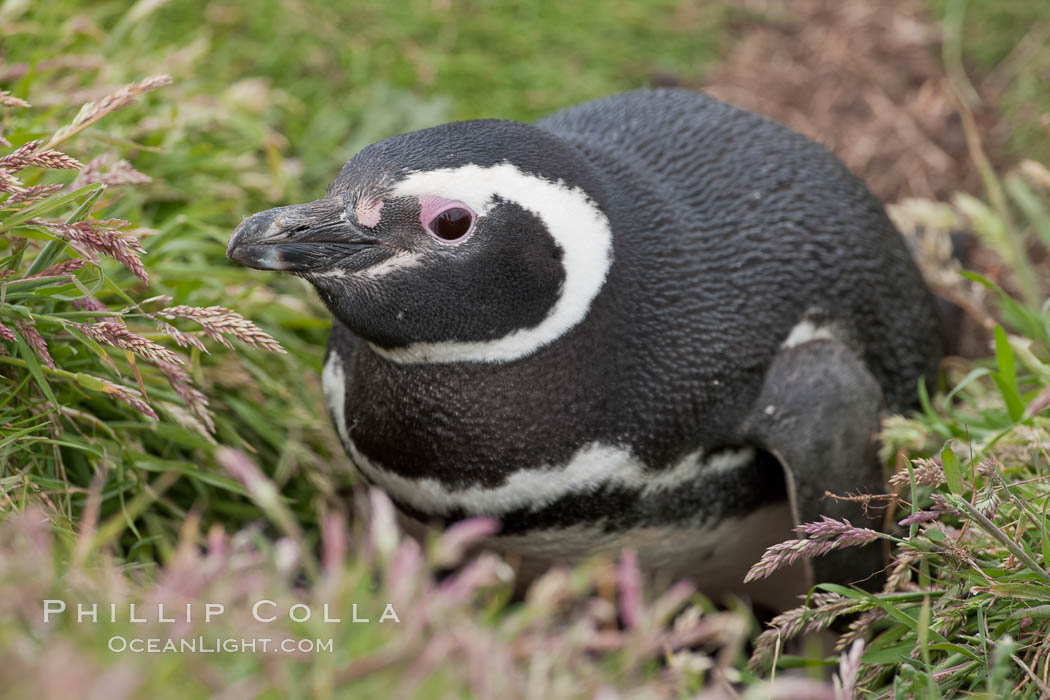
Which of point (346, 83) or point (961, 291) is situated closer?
point (961, 291)

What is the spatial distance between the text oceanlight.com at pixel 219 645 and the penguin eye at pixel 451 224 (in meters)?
0.92

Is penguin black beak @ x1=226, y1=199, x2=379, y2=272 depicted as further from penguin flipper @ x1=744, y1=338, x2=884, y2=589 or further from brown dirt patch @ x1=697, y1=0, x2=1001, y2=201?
brown dirt patch @ x1=697, y1=0, x2=1001, y2=201

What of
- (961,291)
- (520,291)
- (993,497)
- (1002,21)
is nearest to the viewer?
(993,497)

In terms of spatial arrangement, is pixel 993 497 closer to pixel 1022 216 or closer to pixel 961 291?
pixel 961 291

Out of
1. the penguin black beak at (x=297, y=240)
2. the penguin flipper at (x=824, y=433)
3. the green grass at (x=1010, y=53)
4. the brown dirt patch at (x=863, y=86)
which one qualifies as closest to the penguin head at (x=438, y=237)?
the penguin black beak at (x=297, y=240)

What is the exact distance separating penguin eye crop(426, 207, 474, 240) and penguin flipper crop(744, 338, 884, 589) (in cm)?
75

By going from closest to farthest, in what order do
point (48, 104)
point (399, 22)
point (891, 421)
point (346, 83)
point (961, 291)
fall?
point (891, 421) → point (48, 104) → point (961, 291) → point (346, 83) → point (399, 22)

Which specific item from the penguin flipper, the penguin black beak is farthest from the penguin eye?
the penguin flipper

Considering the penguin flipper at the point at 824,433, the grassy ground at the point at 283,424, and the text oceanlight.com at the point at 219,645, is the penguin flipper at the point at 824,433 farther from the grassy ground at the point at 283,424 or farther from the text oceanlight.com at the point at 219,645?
the text oceanlight.com at the point at 219,645

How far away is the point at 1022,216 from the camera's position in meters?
4.09

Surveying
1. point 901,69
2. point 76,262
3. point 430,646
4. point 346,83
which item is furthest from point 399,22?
point 430,646

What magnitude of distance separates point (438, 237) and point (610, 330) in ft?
1.36

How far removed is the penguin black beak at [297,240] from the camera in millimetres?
2008

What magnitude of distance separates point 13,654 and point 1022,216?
3.83 m
